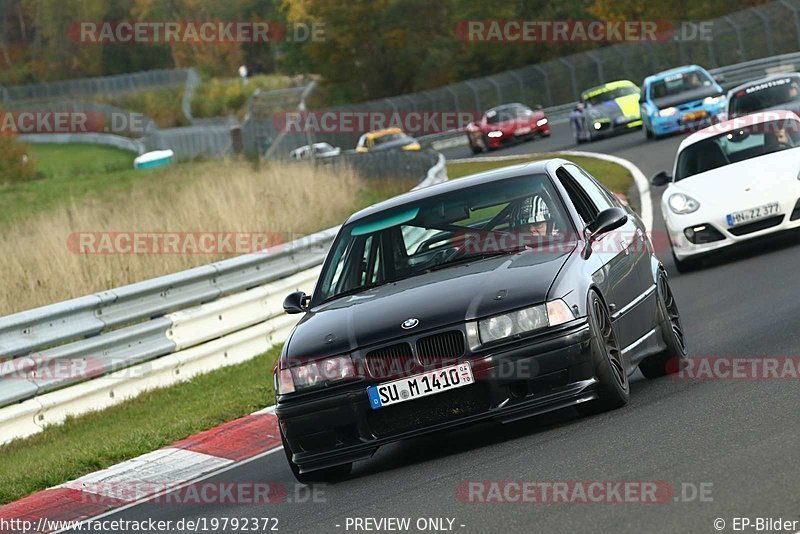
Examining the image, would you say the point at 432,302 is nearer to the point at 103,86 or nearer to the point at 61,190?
the point at 61,190

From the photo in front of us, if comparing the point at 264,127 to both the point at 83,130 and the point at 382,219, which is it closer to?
the point at 83,130

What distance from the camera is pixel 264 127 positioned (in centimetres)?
5241

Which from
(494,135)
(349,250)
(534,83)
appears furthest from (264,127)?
(349,250)

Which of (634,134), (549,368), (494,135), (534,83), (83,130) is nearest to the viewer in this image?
(549,368)

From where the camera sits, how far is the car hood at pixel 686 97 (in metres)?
33.2

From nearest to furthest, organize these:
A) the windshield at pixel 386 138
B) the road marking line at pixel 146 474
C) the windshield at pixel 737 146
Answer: the road marking line at pixel 146 474, the windshield at pixel 737 146, the windshield at pixel 386 138

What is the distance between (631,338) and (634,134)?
30.9m

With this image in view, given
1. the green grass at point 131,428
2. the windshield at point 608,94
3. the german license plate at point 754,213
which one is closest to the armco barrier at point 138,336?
the green grass at point 131,428

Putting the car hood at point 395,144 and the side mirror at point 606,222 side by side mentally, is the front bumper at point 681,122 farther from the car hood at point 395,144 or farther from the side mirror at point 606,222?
the side mirror at point 606,222

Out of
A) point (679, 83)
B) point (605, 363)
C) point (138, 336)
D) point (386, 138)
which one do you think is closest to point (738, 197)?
point (138, 336)

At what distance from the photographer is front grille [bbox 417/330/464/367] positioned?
7383mm

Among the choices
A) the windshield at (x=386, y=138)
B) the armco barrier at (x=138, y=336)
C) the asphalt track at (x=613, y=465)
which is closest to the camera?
the asphalt track at (x=613, y=465)

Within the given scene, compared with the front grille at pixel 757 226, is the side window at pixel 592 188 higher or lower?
higher

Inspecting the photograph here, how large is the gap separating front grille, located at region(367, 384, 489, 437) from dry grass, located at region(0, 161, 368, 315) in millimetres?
8655
